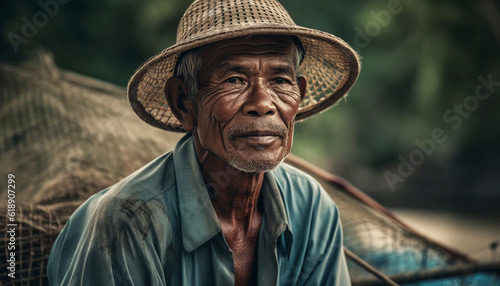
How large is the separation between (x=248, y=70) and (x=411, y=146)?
6.44m

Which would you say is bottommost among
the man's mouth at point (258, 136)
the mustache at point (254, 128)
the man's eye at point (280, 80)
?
the man's mouth at point (258, 136)

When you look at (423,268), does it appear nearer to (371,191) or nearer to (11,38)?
(11,38)

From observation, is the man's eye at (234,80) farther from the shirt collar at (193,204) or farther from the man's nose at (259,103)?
the shirt collar at (193,204)

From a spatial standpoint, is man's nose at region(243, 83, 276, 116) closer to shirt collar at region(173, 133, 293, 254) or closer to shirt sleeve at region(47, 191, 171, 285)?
shirt collar at region(173, 133, 293, 254)

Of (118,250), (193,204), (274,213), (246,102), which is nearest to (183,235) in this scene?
(193,204)

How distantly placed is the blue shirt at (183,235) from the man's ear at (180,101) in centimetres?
7

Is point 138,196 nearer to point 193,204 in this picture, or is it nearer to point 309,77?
point 193,204

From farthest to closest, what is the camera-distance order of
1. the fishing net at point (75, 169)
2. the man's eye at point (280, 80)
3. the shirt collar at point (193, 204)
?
the fishing net at point (75, 169)
the man's eye at point (280, 80)
the shirt collar at point (193, 204)

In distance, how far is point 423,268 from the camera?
2.84m

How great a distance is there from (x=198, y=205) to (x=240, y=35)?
0.59m

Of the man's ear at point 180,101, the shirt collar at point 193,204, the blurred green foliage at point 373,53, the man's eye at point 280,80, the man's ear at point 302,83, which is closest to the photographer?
the shirt collar at point 193,204

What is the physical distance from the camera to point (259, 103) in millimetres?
1589

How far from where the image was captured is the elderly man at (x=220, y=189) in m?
1.51

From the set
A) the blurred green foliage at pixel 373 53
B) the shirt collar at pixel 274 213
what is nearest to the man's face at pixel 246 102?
the shirt collar at pixel 274 213
